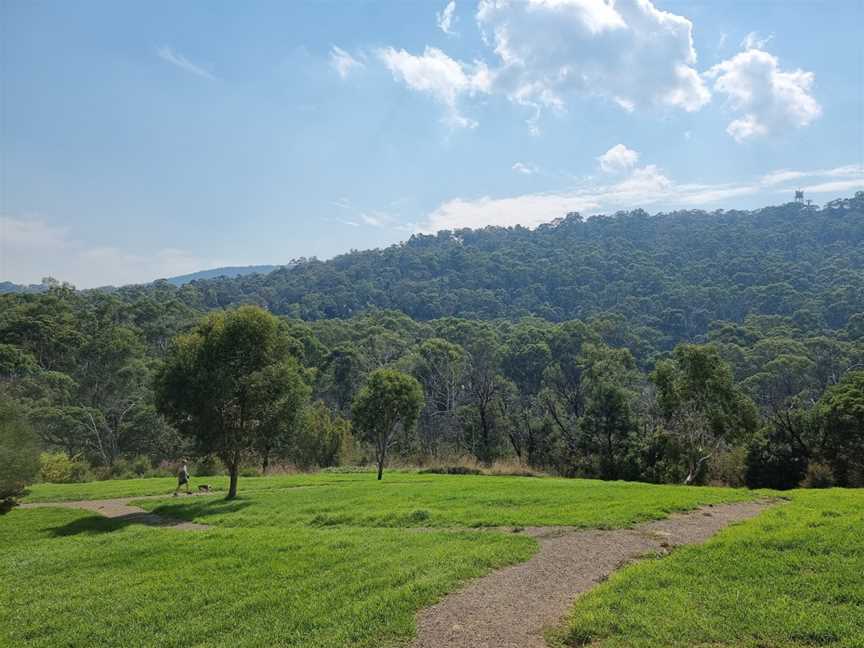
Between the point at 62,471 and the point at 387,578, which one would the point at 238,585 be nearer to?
the point at 387,578

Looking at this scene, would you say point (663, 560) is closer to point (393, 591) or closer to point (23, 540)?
point (393, 591)

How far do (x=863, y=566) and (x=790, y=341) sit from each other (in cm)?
7092

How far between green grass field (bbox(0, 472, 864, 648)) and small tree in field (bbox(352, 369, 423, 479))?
13242 millimetres

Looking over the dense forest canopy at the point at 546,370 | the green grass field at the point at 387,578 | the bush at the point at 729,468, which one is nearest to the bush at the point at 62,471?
the dense forest canopy at the point at 546,370

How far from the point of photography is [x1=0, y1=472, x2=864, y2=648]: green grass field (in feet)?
22.1

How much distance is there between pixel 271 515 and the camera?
16.5 m

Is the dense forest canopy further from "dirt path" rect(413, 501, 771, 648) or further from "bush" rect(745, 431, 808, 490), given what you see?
"dirt path" rect(413, 501, 771, 648)

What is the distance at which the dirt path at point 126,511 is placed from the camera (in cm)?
1659

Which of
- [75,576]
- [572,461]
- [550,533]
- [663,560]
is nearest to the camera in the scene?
[663,560]

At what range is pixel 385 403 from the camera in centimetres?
2941

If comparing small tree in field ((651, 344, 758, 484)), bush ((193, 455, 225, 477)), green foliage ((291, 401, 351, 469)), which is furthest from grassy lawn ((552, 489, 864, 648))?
green foliage ((291, 401, 351, 469))

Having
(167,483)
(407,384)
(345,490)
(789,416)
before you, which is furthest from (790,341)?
(167,483)

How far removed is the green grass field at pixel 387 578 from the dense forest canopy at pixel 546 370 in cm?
A: 903

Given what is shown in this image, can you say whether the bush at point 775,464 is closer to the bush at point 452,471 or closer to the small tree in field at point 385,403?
the bush at point 452,471
